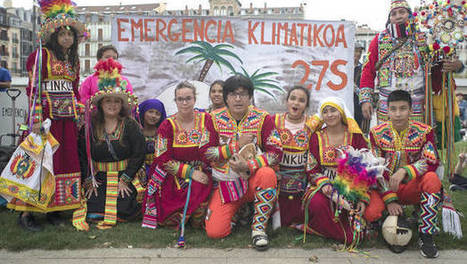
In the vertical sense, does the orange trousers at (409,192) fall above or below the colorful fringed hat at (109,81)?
below

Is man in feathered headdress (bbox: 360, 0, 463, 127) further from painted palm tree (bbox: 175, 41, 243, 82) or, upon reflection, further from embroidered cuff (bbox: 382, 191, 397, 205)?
painted palm tree (bbox: 175, 41, 243, 82)

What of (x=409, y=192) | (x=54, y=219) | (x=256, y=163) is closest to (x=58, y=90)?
(x=54, y=219)

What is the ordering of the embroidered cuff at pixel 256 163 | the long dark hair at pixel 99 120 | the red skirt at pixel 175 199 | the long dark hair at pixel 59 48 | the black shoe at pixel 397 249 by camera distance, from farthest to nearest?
1. the long dark hair at pixel 99 120
2. the long dark hair at pixel 59 48
3. the red skirt at pixel 175 199
4. the embroidered cuff at pixel 256 163
5. the black shoe at pixel 397 249

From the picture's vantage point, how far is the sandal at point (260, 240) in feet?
9.71

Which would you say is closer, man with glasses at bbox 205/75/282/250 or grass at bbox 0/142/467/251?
grass at bbox 0/142/467/251

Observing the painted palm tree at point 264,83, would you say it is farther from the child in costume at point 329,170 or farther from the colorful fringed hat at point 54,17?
the colorful fringed hat at point 54,17

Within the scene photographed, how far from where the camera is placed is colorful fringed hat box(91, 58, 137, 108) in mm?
3604

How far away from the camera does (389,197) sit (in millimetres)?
3123

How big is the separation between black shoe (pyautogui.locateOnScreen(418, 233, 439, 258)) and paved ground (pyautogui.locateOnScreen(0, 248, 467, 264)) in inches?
1.6

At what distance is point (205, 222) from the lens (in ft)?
11.0

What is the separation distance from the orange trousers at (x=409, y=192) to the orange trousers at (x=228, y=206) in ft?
2.64

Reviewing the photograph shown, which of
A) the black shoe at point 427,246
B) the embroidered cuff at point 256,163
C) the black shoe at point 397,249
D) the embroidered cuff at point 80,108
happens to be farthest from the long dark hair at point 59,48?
the black shoe at point 427,246

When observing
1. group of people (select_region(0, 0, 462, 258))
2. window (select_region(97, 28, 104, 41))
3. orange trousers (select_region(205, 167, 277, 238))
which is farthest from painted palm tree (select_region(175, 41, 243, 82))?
window (select_region(97, 28, 104, 41))

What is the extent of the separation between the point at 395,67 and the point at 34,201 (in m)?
3.53
